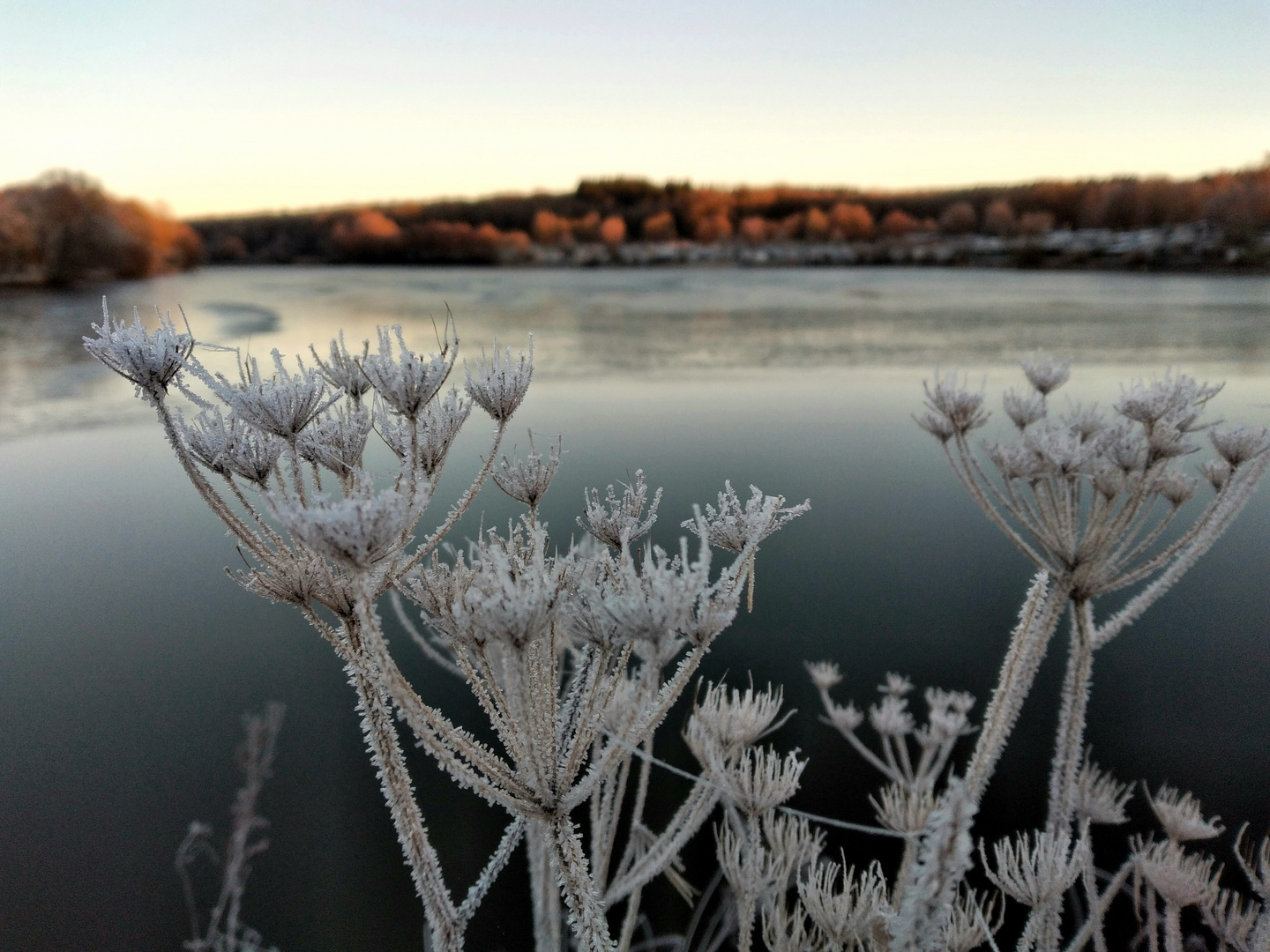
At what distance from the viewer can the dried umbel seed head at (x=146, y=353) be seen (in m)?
2.47

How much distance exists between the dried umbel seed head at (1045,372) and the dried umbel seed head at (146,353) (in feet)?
20.9

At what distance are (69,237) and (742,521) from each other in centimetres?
4906

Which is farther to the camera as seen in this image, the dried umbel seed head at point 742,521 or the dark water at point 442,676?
the dark water at point 442,676

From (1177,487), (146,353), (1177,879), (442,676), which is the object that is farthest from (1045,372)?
(442,676)

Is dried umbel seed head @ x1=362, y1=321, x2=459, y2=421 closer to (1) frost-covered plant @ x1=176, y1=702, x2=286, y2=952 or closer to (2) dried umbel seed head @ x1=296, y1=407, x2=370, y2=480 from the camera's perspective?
(2) dried umbel seed head @ x1=296, y1=407, x2=370, y2=480

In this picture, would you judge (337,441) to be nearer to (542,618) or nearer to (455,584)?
(455,584)

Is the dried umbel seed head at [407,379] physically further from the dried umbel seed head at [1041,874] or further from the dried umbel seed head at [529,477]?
the dried umbel seed head at [1041,874]

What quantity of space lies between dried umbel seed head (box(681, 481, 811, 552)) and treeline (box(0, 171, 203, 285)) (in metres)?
45.8

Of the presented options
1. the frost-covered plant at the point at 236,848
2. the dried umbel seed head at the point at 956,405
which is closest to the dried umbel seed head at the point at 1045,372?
the dried umbel seed head at the point at 956,405

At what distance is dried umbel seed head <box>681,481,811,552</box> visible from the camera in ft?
8.27

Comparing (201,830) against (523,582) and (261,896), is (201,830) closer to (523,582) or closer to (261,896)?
(261,896)

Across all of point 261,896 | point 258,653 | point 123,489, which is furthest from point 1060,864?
point 123,489

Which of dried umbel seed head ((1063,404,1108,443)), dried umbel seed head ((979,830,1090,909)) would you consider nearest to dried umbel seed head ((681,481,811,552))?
dried umbel seed head ((979,830,1090,909))

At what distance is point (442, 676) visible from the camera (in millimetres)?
11633
